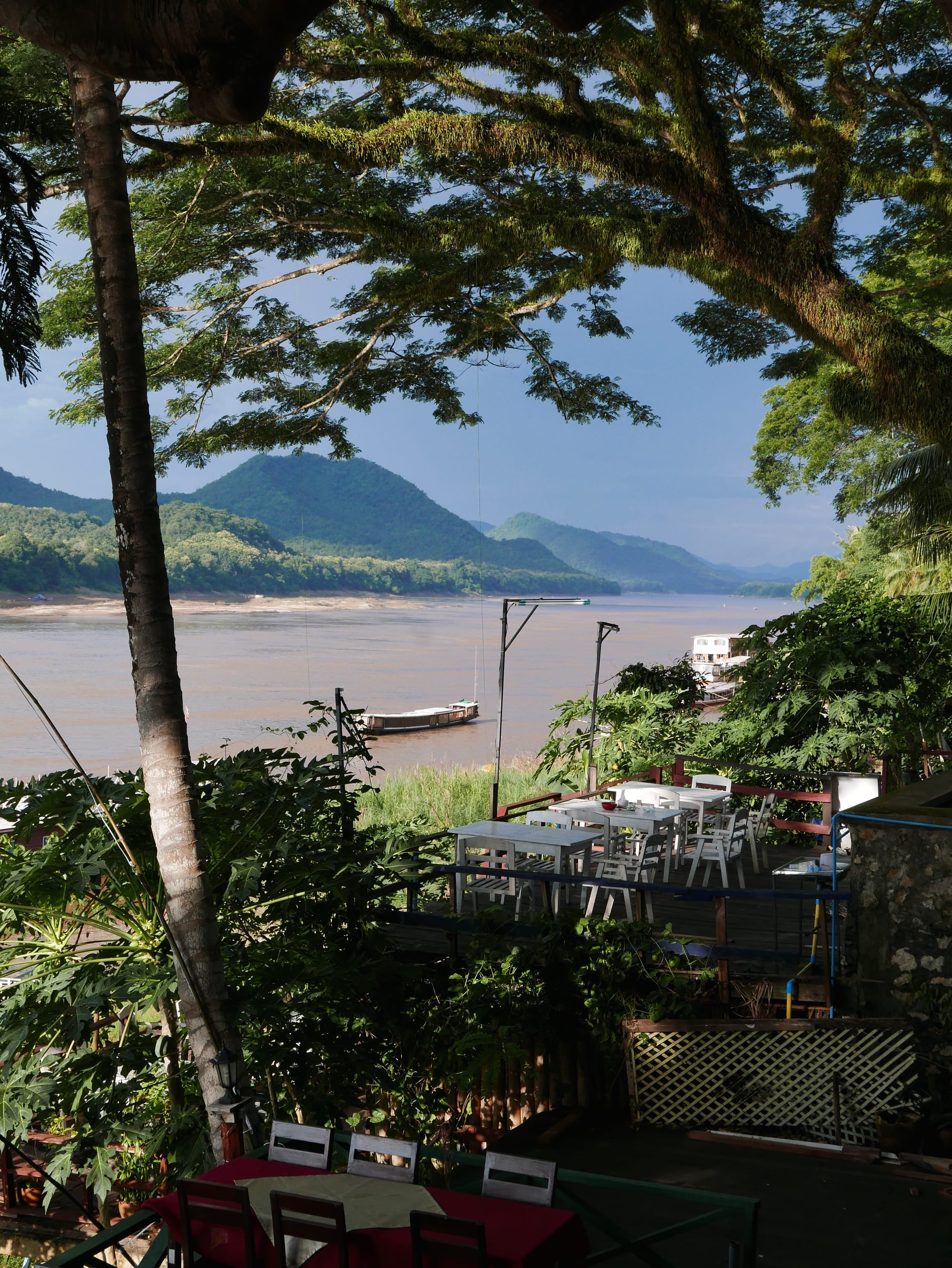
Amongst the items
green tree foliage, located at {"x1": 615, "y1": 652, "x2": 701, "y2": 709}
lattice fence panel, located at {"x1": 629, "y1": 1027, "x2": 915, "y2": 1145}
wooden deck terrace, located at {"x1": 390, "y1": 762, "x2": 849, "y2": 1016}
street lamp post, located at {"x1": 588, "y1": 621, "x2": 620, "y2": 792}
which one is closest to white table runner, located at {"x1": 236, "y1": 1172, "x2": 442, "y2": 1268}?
wooden deck terrace, located at {"x1": 390, "y1": 762, "x2": 849, "y2": 1016}

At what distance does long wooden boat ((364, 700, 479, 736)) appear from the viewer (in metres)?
41.2

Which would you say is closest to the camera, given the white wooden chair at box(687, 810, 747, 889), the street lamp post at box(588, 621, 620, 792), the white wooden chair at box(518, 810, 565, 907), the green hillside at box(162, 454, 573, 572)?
the white wooden chair at box(518, 810, 565, 907)

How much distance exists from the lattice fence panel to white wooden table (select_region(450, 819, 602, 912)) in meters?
2.08

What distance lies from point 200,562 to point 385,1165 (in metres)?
71.7

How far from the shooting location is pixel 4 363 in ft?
18.7

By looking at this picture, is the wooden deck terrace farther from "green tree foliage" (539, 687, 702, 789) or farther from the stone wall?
"green tree foliage" (539, 687, 702, 789)

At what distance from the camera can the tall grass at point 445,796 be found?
1577 cm

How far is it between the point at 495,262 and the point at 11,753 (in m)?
41.4

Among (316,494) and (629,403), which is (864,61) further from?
(316,494)

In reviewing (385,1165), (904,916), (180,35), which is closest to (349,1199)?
(385,1165)

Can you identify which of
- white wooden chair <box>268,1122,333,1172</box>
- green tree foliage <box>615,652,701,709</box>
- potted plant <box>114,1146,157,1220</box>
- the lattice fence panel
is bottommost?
potted plant <box>114,1146,157,1220</box>

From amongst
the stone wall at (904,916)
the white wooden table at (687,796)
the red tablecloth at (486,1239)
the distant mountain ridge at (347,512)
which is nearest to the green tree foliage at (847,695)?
the white wooden table at (687,796)

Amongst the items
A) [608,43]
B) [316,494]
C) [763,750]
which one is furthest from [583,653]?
[608,43]

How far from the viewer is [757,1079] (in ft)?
20.0
